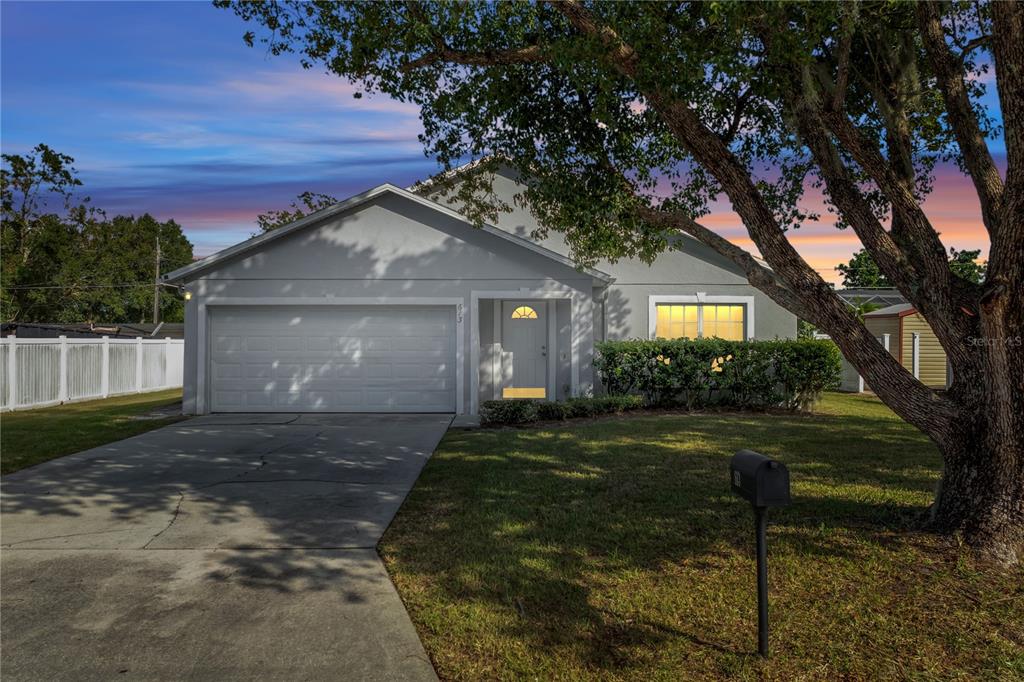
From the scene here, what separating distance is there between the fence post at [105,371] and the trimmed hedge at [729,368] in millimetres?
14079

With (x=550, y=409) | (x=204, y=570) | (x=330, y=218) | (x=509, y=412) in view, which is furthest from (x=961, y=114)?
(x=330, y=218)

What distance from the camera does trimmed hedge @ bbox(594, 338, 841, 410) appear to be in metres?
14.9

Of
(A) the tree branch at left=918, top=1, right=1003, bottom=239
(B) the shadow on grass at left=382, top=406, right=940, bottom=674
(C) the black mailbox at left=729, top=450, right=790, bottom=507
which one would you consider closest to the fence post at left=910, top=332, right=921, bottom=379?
(B) the shadow on grass at left=382, top=406, right=940, bottom=674

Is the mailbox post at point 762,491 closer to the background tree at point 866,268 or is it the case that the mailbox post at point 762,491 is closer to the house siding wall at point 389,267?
the house siding wall at point 389,267

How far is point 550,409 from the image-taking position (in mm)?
13508

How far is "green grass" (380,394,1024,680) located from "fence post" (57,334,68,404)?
1396 cm

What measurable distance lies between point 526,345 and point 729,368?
4.53 meters

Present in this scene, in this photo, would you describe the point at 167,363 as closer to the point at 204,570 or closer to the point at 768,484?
the point at 204,570

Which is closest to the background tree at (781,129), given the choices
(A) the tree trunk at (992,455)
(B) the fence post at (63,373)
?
(A) the tree trunk at (992,455)

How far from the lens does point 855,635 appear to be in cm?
406

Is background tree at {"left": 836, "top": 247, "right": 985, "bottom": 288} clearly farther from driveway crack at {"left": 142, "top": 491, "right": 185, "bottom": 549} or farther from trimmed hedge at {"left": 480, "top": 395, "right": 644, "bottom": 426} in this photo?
driveway crack at {"left": 142, "top": 491, "right": 185, "bottom": 549}

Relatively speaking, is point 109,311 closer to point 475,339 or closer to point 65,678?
point 475,339

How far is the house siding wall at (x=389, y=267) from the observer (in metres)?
14.8

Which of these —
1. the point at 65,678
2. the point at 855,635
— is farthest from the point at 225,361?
the point at 855,635
